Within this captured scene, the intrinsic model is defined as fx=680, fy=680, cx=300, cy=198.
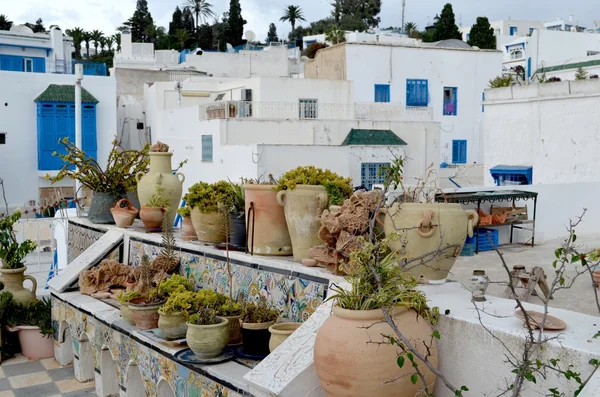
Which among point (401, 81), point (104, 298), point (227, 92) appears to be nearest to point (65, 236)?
point (104, 298)

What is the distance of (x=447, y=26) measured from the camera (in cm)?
4284

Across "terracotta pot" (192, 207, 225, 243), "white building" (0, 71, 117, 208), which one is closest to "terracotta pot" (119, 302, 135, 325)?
"terracotta pot" (192, 207, 225, 243)

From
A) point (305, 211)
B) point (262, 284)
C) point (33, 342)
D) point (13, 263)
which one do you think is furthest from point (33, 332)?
point (305, 211)

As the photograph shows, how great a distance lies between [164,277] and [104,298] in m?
0.92

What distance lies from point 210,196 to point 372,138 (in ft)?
53.8

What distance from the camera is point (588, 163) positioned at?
543 inches

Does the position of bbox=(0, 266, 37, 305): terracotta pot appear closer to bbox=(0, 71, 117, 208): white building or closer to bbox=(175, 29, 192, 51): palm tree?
bbox=(0, 71, 117, 208): white building

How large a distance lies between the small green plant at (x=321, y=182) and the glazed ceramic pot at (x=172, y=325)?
109 cm

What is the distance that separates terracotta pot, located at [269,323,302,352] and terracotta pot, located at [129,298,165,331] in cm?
125

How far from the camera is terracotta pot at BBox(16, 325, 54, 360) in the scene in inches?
257

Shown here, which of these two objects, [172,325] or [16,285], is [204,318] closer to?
[172,325]

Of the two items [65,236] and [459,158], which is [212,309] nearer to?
[65,236]

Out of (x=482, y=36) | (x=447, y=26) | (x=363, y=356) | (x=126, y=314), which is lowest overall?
(x=126, y=314)

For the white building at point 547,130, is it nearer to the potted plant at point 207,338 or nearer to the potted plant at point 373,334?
the potted plant at point 207,338
